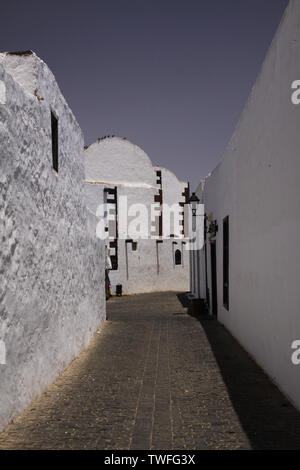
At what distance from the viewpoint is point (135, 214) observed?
24203 millimetres

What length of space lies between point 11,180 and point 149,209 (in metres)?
20.4

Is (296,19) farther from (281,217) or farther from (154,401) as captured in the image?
(154,401)

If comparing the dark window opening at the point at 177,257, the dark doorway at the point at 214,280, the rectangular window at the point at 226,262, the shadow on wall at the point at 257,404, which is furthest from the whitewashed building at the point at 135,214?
the shadow on wall at the point at 257,404

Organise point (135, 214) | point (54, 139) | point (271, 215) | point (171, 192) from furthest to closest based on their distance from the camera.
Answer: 1. point (171, 192)
2. point (135, 214)
3. point (54, 139)
4. point (271, 215)

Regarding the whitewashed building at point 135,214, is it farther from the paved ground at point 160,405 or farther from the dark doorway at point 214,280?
the paved ground at point 160,405

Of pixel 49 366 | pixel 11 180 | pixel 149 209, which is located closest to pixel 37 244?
pixel 11 180

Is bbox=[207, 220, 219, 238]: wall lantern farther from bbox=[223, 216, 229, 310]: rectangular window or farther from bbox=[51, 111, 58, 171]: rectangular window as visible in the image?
bbox=[51, 111, 58, 171]: rectangular window

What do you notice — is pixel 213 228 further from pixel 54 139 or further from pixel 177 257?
pixel 177 257

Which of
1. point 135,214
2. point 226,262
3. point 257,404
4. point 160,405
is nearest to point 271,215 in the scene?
point 257,404

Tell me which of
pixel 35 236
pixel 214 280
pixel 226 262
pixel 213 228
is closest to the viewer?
pixel 35 236

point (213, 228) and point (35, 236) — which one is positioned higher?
point (213, 228)

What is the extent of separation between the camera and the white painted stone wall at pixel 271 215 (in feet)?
16.5

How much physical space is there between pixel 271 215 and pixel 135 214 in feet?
60.2
